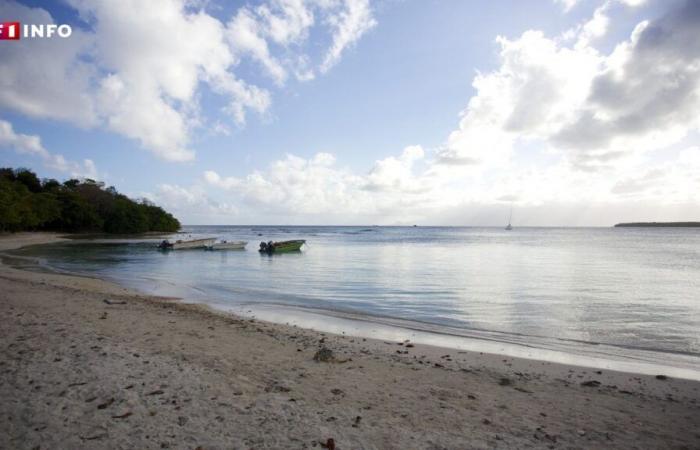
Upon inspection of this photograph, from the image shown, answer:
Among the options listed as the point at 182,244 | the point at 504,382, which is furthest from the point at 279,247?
the point at 504,382

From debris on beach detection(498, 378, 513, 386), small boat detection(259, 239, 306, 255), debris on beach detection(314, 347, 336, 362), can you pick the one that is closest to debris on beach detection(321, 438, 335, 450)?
debris on beach detection(314, 347, 336, 362)

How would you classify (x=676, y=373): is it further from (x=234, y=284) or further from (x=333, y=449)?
(x=234, y=284)

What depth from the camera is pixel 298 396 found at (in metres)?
5.29

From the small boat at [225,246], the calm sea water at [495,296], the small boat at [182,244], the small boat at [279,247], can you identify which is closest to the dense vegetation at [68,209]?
the small boat at [182,244]

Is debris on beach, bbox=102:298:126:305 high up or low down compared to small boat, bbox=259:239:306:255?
down

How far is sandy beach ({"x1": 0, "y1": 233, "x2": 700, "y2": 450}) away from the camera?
165 inches

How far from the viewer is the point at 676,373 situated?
762cm

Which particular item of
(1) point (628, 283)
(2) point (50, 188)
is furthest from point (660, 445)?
(2) point (50, 188)

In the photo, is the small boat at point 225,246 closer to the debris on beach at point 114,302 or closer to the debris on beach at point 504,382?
the debris on beach at point 114,302

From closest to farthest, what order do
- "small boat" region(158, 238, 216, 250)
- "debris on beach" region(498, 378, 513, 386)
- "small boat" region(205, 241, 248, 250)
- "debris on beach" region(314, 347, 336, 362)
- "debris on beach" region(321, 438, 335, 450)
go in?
"debris on beach" region(321, 438, 335, 450)
"debris on beach" region(498, 378, 513, 386)
"debris on beach" region(314, 347, 336, 362)
"small boat" region(158, 238, 216, 250)
"small boat" region(205, 241, 248, 250)

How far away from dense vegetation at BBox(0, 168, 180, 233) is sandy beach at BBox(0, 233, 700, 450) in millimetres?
61463

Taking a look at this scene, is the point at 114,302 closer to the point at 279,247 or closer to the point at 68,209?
the point at 279,247

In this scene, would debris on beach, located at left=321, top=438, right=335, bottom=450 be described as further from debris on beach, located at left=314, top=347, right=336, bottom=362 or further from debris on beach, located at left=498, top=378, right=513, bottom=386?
debris on beach, located at left=498, top=378, right=513, bottom=386

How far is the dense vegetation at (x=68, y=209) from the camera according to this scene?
184ft
